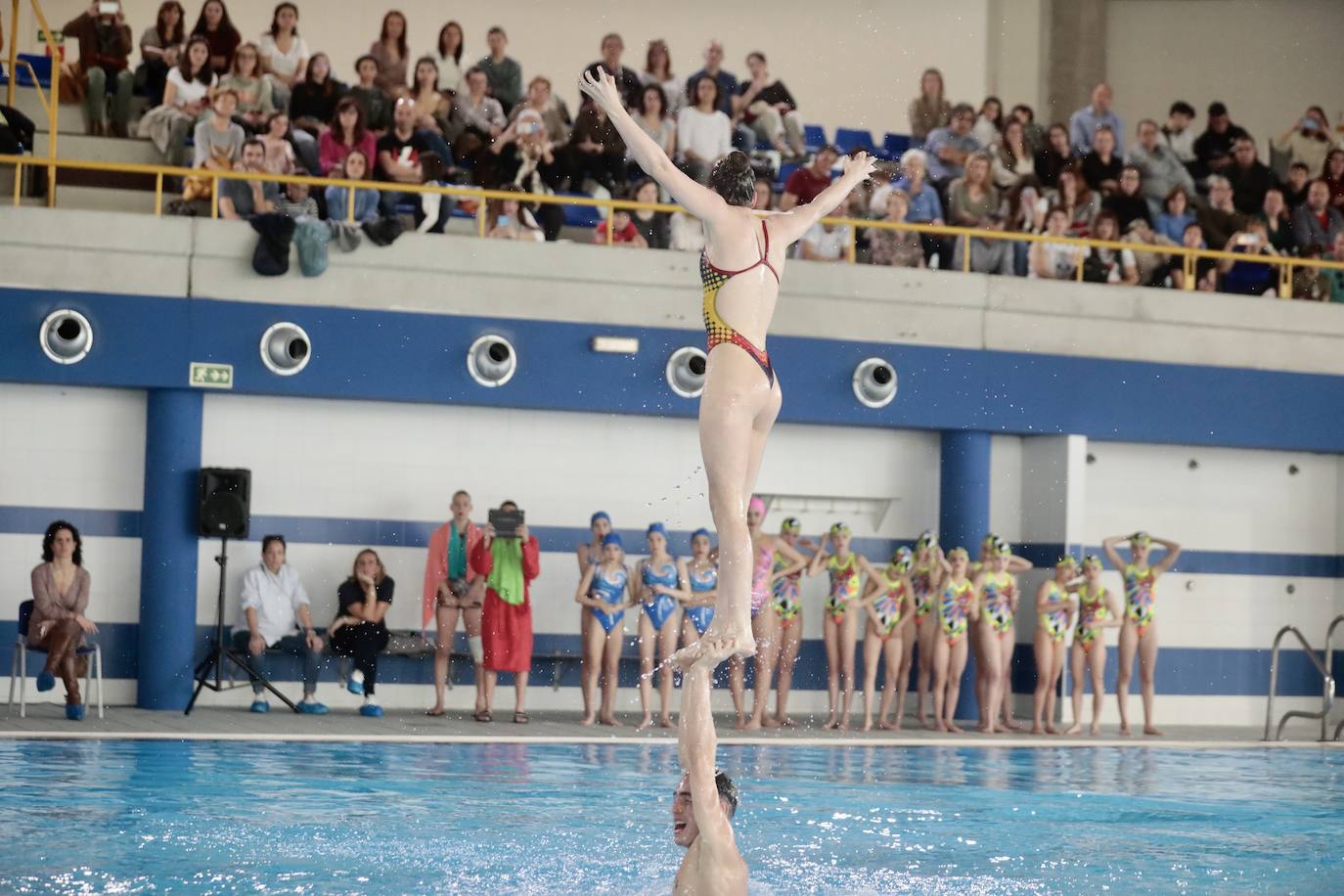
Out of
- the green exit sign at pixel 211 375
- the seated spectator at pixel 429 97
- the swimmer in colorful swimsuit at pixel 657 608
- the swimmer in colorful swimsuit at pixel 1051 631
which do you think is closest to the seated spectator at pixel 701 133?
the seated spectator at pixel 429 97

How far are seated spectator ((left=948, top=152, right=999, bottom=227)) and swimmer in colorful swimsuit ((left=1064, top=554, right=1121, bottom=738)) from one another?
3324 mm

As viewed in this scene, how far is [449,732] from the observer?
43.3 feet

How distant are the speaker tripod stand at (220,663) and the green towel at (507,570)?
189 cm

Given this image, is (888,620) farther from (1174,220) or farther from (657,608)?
(1174,220)

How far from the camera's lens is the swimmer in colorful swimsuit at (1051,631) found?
14844mm

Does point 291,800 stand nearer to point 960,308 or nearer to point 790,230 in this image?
point 790,230

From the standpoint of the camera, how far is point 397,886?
746cm

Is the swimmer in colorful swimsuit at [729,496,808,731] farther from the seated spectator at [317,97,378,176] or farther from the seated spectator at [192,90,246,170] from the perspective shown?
the seated spectator at [192,90,246,170]

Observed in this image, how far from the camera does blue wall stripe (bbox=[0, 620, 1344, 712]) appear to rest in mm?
14219

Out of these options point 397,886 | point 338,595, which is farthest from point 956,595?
point 397,886

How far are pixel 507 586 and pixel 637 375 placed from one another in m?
2.23

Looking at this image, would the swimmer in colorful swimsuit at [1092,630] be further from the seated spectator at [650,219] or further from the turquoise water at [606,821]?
the seated spectator at [650,219]

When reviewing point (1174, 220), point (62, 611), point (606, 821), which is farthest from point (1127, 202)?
point (62, 611)

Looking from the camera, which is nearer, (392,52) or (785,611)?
(785,611)
